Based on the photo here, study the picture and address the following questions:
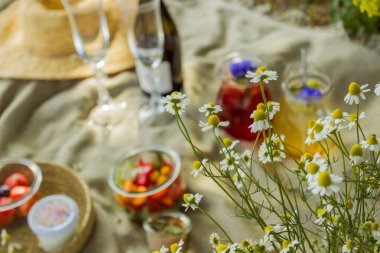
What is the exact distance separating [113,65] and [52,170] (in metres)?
0.27

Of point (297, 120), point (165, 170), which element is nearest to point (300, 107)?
point (297, 120)

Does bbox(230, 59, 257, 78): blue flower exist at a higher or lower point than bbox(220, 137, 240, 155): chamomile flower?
lower

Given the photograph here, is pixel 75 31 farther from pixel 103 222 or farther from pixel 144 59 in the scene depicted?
pixel 103 222

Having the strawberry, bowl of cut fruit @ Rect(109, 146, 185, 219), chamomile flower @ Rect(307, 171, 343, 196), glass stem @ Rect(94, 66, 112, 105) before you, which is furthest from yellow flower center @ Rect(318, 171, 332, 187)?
→ glass stem @ Rect(94, 66, 112, 105)

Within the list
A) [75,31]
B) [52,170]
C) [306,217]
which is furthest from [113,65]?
[306,217]

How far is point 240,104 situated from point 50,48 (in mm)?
412

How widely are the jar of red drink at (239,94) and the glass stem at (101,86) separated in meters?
0.22

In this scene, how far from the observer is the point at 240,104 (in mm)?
938

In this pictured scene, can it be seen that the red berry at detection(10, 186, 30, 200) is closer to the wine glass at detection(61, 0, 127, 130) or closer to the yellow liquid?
the wine glass at detection(61, 0, 127, 130)

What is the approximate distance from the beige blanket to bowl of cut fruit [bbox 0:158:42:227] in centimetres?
8

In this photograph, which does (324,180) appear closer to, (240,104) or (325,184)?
(325,184)

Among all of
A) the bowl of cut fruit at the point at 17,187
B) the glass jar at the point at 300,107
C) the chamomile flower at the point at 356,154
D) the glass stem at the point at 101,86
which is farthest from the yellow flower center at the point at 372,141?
the glass stem at the point at 101,86

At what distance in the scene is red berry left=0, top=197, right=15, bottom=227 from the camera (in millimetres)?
871

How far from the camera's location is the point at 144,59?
994 mm
